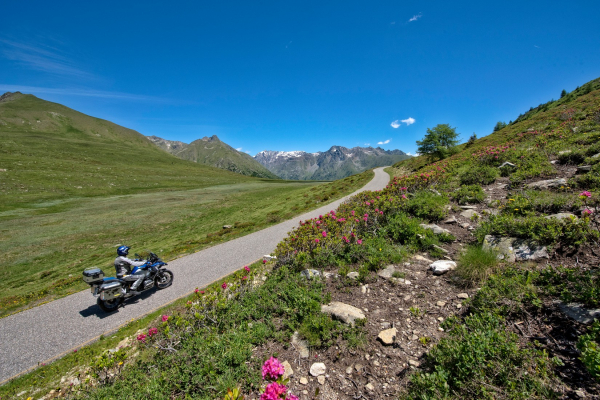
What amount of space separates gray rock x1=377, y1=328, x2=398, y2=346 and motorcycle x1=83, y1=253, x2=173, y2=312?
940 centimetres

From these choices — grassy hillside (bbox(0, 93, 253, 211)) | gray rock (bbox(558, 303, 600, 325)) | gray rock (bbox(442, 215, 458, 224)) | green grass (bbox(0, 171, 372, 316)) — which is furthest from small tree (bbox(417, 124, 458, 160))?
A: grassy hillside (bbox(0, 93, 253, 211))

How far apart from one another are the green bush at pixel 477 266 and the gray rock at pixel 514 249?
307mm

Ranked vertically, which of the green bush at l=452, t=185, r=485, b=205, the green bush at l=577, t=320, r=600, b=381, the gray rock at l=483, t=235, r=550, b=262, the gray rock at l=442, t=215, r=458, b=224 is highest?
the green bush at l=452, t=185, r=485, b=205

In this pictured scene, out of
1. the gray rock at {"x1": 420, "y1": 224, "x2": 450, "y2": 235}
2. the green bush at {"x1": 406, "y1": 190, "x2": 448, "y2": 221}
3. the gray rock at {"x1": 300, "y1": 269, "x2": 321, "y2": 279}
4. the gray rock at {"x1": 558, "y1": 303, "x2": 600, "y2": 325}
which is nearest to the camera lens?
the gray rock at {"x1": 558, "y1": 303, "x2": 600, "y2": 325}

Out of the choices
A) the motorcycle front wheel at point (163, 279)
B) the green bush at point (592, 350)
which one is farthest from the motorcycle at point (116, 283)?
the green bush at point (592, 350)

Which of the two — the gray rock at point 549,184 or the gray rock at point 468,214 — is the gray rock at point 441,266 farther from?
the gray rock at point 549,184

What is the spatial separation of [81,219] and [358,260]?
36.0 meters

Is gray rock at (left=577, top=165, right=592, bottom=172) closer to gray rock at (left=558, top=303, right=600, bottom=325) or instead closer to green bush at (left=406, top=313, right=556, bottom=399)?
gray rock at (left=558, top=303, right=600, bottom=325)

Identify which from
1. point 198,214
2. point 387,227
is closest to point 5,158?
point 198,214

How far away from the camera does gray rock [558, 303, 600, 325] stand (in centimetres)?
312

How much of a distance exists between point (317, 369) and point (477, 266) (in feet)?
14.1

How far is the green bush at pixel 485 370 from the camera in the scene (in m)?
2.65

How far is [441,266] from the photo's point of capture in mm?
5777

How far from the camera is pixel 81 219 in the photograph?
2748cm
